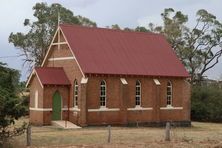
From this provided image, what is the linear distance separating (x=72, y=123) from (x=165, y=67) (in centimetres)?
1150

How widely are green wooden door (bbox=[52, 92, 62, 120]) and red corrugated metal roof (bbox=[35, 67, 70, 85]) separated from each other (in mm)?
1185

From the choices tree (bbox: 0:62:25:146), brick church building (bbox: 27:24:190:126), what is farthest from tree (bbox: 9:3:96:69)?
tree (bbox: 0:62:25:146)

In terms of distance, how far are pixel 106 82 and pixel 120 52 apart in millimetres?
4229

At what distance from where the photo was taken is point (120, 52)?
159ft

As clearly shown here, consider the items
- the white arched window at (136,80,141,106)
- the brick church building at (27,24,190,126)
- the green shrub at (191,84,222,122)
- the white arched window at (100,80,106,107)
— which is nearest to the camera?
the brick church building at (27,24,190,126)

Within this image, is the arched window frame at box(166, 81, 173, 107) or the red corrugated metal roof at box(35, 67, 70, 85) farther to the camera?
the arched window frame at box(166, 81, 173, 107)

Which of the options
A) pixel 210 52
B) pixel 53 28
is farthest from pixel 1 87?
pixel 210 52

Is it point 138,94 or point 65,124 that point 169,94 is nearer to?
point 138,94

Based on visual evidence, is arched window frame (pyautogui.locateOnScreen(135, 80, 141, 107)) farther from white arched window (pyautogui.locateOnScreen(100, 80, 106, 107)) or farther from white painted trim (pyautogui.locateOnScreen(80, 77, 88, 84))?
white painted trim (pyautogui.locateOnScreen(80, 77, 88, 84))

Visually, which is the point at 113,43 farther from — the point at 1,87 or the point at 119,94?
the point at 1,87

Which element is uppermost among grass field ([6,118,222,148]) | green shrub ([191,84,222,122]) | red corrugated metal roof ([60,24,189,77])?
red corrugated metal roof ([60,24,189,77])

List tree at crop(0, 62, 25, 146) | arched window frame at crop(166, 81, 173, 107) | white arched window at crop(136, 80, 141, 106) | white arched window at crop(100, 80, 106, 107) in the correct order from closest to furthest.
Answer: tree at crop(0, 62, 25, 146) → white arched window at crop(100, 80, 106, 107) → white arched window at crop(136, 80, 141, 106) → arched window frame at crop(166, 81, 173, 107)

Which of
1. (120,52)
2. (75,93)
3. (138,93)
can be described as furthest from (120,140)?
(120,52)

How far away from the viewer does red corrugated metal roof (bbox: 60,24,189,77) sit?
150ft
